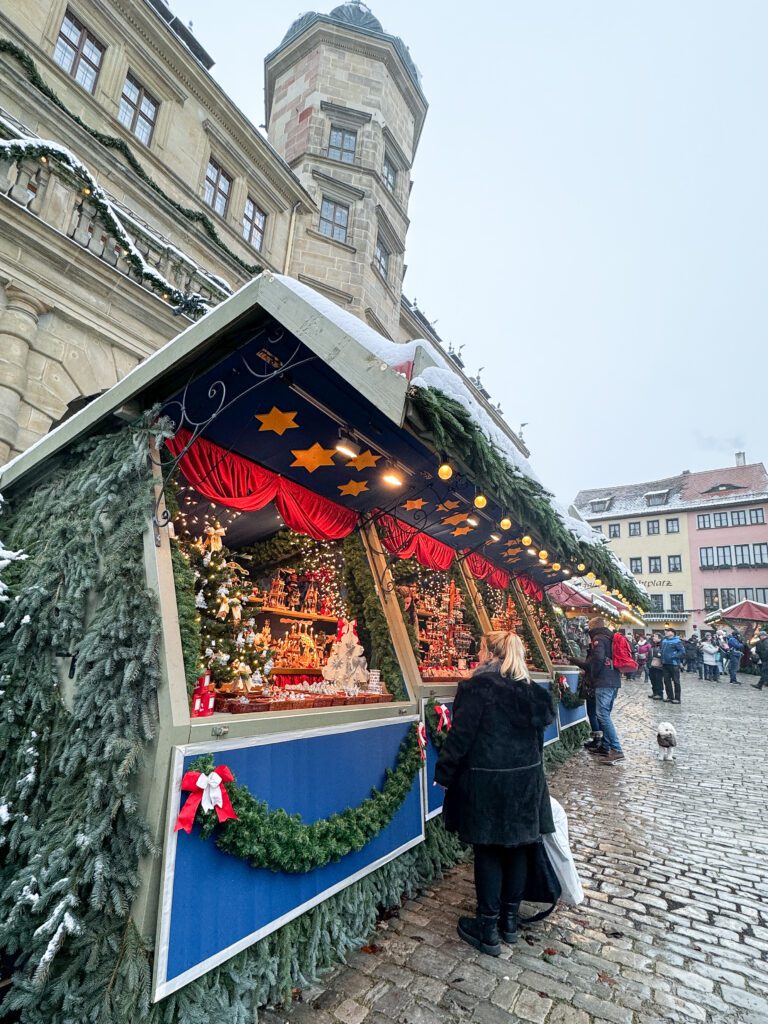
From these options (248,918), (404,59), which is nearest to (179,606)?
(248,918)

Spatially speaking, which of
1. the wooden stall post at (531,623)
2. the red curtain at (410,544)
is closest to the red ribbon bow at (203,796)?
the red curtain at (410,544)

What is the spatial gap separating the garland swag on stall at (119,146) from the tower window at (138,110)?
1.62 meters

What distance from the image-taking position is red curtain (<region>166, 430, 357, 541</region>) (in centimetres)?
435

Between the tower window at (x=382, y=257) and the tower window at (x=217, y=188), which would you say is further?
the tower window at (x=382, y=257)

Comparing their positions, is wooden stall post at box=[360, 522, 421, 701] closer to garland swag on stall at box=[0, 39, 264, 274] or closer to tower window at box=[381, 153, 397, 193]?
garland swag on stall at box=[0, 39, 264, 274]

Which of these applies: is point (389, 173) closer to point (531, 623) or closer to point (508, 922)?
point (531, 623)

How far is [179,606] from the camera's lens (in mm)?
3352

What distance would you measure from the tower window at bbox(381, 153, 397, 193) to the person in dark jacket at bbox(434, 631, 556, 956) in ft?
68.2

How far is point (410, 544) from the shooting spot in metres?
6.86

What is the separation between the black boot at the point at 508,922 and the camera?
367 centimetres

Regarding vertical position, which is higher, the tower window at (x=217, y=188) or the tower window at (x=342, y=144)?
the tower window at (x=342, y=144)

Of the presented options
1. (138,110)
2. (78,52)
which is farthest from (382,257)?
(78,52)

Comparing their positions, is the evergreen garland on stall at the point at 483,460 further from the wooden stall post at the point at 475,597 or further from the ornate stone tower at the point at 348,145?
the ornate stone tower at the point at 348,145

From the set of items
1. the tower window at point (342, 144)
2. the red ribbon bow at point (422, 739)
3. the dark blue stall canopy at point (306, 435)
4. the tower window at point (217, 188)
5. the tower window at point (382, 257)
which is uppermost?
the tower window at point (342, 144)
